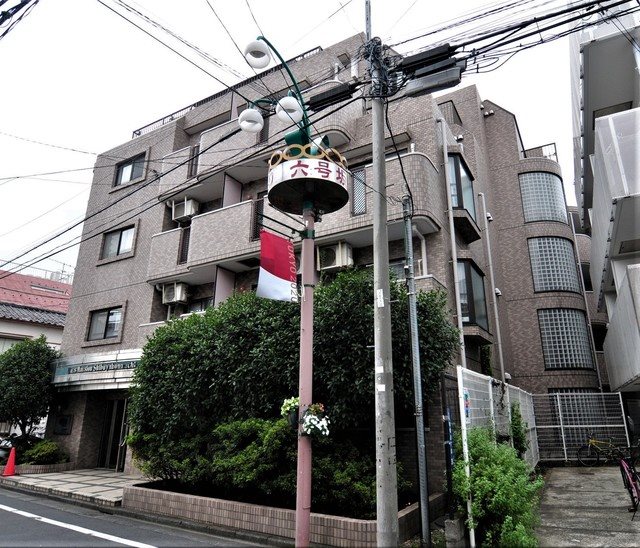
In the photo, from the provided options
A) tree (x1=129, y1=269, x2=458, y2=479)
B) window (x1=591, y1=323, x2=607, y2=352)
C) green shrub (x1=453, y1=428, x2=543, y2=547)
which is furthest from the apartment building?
window (x1=591, y1=323, x2=607, y2=352)

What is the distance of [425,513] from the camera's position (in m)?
6.21

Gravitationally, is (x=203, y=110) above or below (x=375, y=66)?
above

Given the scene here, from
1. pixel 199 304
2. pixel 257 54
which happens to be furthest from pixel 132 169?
pixel 257 54

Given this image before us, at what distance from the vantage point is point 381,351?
20.4 feet

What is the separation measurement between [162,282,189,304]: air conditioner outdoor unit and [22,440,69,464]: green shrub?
241 inches

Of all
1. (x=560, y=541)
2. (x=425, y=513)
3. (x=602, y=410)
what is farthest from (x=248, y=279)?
(x=602, y=410)

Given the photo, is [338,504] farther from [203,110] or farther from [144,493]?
[203,110]

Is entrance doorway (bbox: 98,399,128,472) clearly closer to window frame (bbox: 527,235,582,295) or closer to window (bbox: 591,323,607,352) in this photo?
window frame (bbox: 527,235,582,295)

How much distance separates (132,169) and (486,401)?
17.1 meters

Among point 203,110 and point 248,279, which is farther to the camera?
point 203,110

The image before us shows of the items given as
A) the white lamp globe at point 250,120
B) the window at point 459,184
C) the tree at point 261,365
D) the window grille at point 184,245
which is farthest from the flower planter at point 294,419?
the window grille at point 184,245

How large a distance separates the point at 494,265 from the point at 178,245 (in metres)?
12.7

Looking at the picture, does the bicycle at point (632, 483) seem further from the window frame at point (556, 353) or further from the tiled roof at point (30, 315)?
the tiled roof at point (30, 315)

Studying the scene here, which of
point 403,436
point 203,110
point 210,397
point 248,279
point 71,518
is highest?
point 203,110
